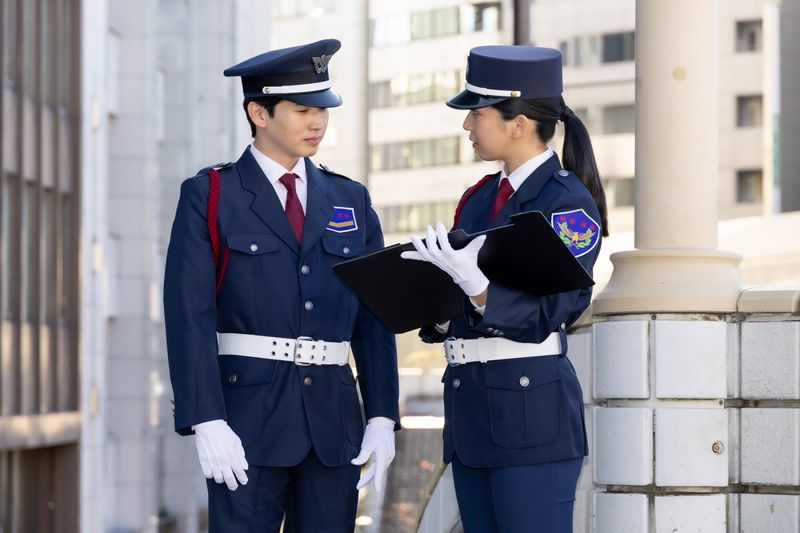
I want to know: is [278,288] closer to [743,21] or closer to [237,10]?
[237,10]

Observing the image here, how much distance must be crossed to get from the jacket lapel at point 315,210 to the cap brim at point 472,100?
19.0 inches

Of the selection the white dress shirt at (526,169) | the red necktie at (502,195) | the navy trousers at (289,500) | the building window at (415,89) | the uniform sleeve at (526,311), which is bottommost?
the navy trousers at (289,500)

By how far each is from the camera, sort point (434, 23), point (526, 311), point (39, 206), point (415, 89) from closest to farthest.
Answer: point (526, 311), point (39, 206), point (434, 23), point (415, 89)

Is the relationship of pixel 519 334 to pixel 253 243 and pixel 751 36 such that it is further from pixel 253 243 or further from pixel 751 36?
pixel 751 36

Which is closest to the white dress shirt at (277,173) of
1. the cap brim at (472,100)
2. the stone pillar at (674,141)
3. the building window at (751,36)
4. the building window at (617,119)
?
the cap brim at (472,100)

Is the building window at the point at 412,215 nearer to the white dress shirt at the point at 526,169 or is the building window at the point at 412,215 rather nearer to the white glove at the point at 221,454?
the white dress shirt at the point at 526,169

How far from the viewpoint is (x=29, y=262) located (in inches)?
913

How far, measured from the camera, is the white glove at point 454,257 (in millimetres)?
3869

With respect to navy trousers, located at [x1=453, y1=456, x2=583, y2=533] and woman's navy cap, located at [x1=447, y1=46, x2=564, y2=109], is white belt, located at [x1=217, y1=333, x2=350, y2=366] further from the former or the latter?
woman's navy cap, located at [x1=447, y1=46, x2=564, y2=109]

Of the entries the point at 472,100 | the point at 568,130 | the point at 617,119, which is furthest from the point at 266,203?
the point at 617,119

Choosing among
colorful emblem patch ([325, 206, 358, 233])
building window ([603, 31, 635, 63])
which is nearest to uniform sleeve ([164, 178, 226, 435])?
colorful emblem patch ([325, 206, 358, 233])

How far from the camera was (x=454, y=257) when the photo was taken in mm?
3873

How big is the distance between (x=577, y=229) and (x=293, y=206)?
3.03 feet

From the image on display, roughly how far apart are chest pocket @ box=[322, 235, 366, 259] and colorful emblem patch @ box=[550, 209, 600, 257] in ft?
2.38
